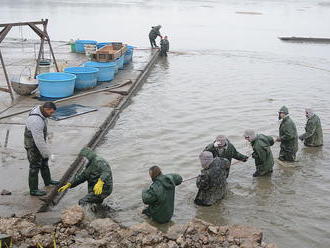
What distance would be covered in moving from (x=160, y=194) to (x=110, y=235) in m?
1.11

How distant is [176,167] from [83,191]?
245 cm

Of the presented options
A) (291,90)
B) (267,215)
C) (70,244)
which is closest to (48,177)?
(70,244)

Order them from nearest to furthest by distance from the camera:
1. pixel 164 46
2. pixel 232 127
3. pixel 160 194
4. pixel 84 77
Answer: pixel 160 194, pixel 232 127, pixel 84 77, pixel 164 46

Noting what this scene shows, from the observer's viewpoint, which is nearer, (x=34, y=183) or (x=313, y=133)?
(x=34, y=183)

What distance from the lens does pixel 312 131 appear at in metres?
10.8

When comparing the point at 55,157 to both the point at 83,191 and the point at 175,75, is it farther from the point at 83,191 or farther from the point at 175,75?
the point at 175,75

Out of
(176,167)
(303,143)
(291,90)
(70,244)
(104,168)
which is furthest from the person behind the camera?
(291,90)

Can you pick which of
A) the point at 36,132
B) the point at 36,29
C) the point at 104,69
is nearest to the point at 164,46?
the point at 104,69

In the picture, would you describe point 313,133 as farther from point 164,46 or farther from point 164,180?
point 164,46

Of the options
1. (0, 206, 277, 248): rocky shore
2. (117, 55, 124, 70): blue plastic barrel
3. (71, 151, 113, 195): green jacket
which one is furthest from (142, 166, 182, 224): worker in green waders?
(117, 55, 124, 70): blue plastic barrel

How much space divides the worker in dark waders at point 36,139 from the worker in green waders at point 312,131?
21.3 ft

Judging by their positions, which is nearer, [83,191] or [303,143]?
[83,191]

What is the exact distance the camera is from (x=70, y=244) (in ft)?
19.8

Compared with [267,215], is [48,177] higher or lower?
higher
